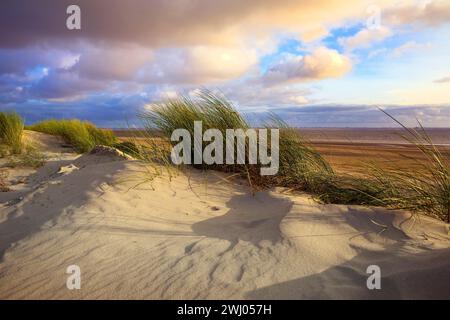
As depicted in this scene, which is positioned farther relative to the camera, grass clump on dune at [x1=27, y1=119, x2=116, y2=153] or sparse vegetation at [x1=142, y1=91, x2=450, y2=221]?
grass clump on dune at [x1=27, y1=119, x2=116, y2=153]

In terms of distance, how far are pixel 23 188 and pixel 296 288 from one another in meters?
4.79

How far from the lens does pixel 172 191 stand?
428 cm

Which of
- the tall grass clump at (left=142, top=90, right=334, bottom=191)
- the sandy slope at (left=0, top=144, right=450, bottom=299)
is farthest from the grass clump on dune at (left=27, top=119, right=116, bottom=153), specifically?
the sandy slope at (left=0, top=144, right=450, bottom=299)

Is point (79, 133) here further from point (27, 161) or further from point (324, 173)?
point (324, 173)

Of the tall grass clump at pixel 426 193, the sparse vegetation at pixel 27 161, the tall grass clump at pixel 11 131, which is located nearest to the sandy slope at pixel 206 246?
the tall grass clump at pixel 426 193

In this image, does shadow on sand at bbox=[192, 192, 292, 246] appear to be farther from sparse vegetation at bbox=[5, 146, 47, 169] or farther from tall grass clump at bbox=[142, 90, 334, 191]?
sparse vegetation at bbox=[5, 146, 47, 169]

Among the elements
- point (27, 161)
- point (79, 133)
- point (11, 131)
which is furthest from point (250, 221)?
point (79, 133)

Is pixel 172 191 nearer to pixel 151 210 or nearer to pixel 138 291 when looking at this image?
pixel 151 210

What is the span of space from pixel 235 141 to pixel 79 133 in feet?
25.7

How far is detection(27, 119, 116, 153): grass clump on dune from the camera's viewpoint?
10755 mm

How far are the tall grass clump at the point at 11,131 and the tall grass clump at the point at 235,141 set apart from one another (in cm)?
495

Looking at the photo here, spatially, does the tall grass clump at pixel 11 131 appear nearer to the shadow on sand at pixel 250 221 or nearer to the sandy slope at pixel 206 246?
the sandy slope at pixel 206 246

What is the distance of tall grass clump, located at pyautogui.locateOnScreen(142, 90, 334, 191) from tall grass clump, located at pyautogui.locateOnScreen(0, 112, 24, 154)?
195 inches

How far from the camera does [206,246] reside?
295cm
